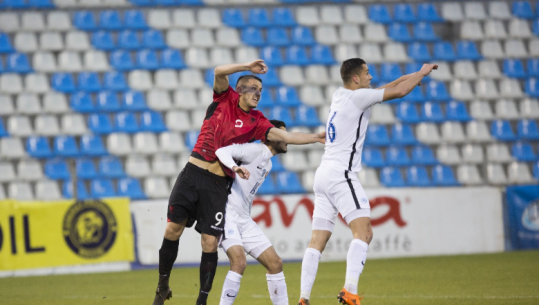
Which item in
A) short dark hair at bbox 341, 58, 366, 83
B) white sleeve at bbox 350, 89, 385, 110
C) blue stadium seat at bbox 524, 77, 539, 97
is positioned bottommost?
white sleeve at bbox 350, 89, 385, 110

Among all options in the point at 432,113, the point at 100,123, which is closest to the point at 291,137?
the point at 100,123

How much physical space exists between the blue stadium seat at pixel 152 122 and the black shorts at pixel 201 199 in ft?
33.1

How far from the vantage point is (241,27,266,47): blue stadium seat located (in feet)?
58.5

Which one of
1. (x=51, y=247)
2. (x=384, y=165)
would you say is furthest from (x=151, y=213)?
(x=384, y=165)

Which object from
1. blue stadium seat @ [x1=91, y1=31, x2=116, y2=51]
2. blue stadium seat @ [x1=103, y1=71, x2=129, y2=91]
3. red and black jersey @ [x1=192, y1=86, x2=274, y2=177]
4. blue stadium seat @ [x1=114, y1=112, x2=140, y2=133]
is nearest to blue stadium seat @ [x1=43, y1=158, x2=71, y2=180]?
blue stadium seat @ [x1=114, y1=112, x2=140, y2=133]

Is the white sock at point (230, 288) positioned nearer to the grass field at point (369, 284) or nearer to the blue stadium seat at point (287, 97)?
the grass field at point (369, 284)

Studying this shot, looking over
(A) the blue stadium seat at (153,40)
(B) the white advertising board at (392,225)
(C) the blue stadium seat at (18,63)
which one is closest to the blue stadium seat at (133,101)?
(A) the blue stadium seat at (153,40)

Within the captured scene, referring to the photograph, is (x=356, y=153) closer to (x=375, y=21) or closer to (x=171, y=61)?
(x=171, y=61)

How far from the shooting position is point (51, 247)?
40.5 ft

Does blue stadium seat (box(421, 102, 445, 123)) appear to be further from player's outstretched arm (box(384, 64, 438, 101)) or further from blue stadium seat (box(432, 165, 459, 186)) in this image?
player's outstretched arm (box(384, 64, 438, 101))

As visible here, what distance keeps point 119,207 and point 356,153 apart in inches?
287

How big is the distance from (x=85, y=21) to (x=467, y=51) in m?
9.58

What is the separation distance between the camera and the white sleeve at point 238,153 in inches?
234

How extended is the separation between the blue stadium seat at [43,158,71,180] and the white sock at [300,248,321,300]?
33.4 ft
